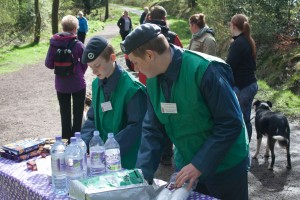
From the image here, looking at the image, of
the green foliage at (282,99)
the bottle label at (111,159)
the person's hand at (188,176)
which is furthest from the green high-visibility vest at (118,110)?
the green foliage at (282,99)

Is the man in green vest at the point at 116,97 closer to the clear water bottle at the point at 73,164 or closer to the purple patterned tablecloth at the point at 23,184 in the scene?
the clear water bottle at the point at 73,164

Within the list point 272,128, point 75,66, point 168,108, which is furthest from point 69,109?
point 168,108

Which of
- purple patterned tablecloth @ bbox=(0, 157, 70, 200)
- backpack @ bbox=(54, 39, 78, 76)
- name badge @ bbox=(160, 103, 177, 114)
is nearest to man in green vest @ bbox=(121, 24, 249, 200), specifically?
name badge @ bbox=(160, 103, 177, 114)

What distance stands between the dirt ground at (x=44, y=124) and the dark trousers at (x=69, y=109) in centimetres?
147

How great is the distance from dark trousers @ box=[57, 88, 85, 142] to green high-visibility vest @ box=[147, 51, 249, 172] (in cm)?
356

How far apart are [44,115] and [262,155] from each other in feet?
16.5

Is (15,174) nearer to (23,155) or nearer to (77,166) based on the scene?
(23,155)

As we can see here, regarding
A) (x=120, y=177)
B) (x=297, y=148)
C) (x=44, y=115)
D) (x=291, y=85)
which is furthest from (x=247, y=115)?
(x=44, y=115)

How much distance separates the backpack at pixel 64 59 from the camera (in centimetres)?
572

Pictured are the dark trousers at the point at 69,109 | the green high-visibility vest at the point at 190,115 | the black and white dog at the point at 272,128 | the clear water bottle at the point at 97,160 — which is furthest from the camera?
the dark trousers at the point at 69,109

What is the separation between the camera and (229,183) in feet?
8.94

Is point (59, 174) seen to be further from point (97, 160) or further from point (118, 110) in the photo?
point (118, 110)

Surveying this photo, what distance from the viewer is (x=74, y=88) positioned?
5.98 meters

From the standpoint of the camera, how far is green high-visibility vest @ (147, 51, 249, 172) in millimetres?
2459
